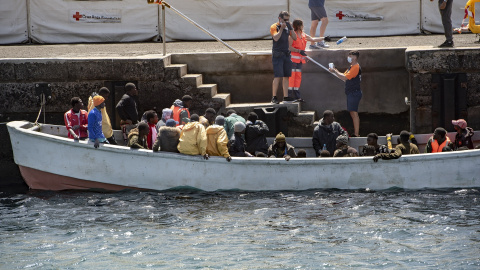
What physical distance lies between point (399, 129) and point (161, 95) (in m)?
4.60

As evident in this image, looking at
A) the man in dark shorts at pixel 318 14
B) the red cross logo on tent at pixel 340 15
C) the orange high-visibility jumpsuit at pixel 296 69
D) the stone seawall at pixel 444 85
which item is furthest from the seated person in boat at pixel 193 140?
the red cross logo on tent at pixel 340 15

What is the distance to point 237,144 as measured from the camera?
13.5 meters

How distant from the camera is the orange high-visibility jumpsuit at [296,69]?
51.4 ft

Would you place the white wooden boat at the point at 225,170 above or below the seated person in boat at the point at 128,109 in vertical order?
below

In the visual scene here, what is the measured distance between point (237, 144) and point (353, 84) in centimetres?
291

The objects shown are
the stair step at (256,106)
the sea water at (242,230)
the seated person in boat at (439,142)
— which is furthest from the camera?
the stair step at (256,106)

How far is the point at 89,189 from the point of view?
13.8 metres

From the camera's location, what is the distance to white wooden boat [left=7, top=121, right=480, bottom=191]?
13031 mm

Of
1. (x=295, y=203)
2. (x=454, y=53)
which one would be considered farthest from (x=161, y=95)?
(x=454, y=53)

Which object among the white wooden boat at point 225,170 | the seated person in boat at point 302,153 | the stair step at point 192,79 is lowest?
the white wooden boat at point 225,170

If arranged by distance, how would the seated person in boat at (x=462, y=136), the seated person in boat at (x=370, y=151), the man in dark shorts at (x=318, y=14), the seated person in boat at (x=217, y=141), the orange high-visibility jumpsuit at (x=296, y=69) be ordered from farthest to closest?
the man in dark shorts at (x=318, y=14)
the orange high-visibility jumpsuit at (x=296, y=69)
the seated person in boat at (x=462, y=136)
the seated person in boat at (x=370, y=151)
the seated person in boat at (x=217, y=141)

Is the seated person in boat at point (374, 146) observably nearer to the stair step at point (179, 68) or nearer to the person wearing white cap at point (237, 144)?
the person wearing white cap at point (237, 144)

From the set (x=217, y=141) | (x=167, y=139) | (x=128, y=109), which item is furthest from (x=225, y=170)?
(x=128, y=109)

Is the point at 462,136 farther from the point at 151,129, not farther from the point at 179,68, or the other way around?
the point at 179,68
